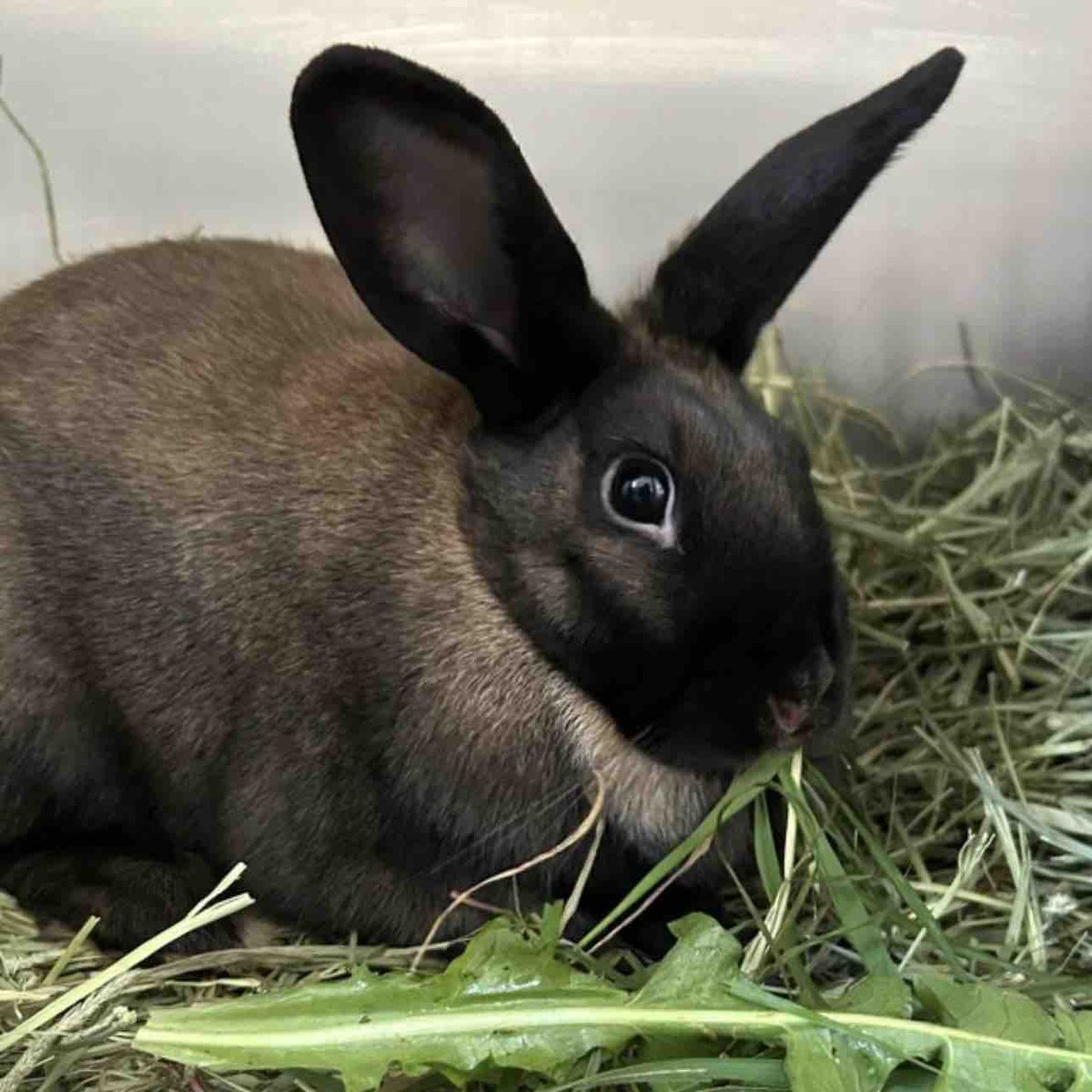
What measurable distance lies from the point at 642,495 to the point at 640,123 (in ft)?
4.18

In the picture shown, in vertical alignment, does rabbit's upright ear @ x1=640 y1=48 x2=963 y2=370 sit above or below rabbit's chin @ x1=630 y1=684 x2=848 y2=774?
above

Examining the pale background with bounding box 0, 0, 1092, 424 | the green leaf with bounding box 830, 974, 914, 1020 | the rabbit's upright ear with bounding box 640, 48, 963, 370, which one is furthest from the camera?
the pale background with bounding box 0, 0, 1092, 424

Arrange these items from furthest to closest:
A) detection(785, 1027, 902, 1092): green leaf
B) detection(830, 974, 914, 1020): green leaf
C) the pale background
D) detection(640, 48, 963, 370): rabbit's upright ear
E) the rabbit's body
Answer: the pale background < the rabbit's body < detection(640, 48, 963, 370): rabbit's upright ear < detection(830, 974, 914, 1020): green leaf < detection(785, 1027, 902, 1092): green leaf

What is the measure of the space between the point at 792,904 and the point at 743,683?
0.42m

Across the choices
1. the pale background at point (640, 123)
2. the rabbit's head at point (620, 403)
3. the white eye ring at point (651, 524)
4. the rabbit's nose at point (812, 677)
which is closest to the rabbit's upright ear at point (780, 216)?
the rabbit's head at point (620, 403)

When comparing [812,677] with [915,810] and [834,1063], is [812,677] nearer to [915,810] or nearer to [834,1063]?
[834,1063]

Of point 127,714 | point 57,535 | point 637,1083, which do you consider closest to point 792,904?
point 637,1083

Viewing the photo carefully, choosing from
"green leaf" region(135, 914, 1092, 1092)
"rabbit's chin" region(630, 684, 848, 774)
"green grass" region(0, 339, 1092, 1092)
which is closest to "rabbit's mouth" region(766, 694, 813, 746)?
"rabbit's chin" region(630, 684, 848, 774)

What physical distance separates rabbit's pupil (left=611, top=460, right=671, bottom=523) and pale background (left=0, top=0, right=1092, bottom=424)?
117cm

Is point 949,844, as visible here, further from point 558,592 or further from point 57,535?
point 57,535

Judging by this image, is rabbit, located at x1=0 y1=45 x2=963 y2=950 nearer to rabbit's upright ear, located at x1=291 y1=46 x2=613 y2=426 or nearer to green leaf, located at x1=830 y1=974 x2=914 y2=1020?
rabbit's upright ear, located at x1=291 y1=46 x2=613 y2=426

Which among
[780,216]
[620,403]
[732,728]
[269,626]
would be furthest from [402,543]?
[780,216]

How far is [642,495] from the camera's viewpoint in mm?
1580

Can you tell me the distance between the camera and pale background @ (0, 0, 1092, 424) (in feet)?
8.32
